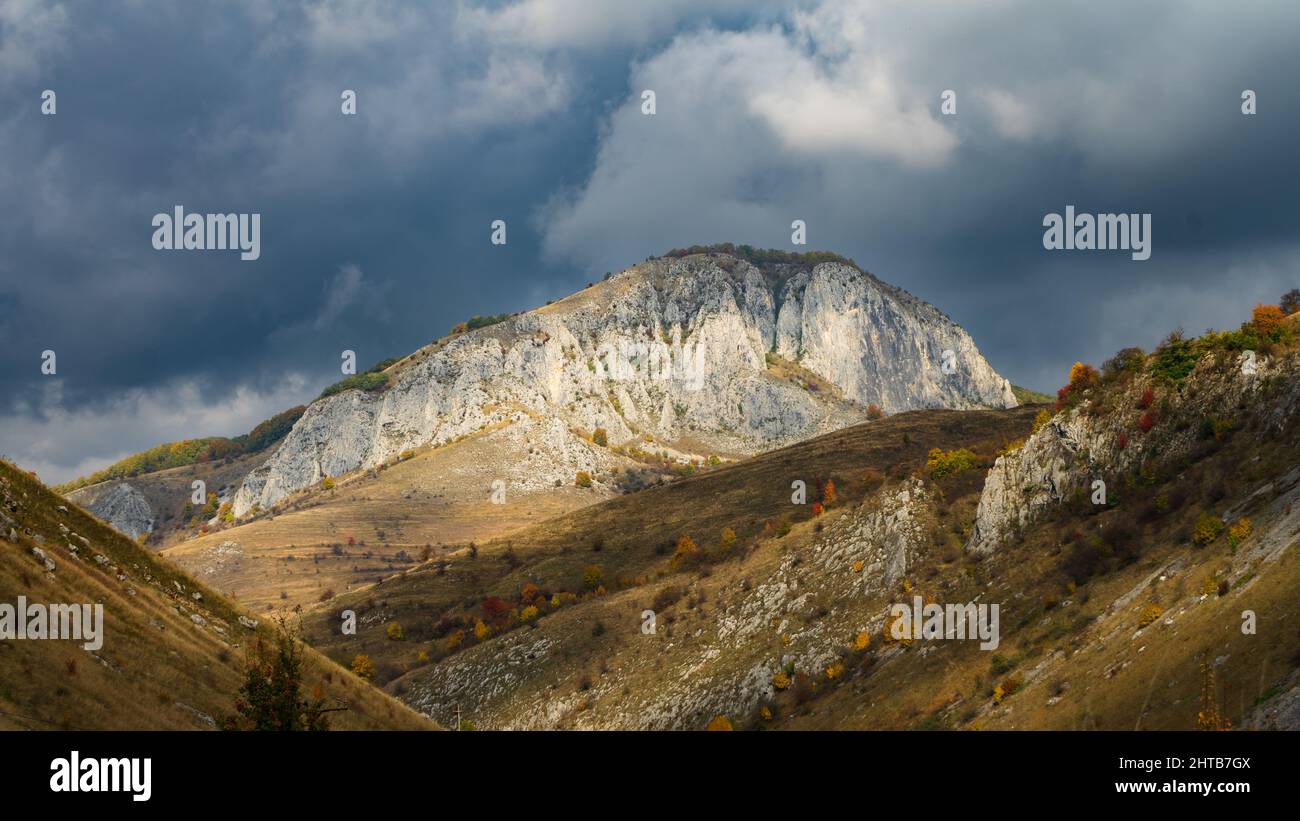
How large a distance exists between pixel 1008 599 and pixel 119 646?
52.6 metres

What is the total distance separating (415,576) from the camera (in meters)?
168

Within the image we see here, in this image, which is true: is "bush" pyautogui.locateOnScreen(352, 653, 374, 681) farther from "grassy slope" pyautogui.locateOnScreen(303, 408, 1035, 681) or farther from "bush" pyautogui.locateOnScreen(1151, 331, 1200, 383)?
"bush" pyautogui.locateOnScreen(1151, 331, 1200, 383)

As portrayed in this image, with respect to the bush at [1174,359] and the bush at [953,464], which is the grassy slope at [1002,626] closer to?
the bush at [953,464]

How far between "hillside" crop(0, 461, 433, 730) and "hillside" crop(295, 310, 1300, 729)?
109 ft

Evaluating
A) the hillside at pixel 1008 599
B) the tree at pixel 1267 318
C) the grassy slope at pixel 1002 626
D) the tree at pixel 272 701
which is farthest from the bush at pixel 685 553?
the tree at pixel 272 701

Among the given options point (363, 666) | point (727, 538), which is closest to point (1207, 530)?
point (727, 538)

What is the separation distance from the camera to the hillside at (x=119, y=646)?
30.2 metres

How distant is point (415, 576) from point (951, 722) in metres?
129

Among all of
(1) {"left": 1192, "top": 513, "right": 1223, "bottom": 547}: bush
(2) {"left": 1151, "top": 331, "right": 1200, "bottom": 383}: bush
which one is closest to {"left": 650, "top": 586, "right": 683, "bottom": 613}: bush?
(2) {"left": 1151, "top": 331, "right": 1200, "bottom": 383}: bush
